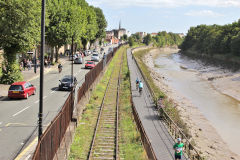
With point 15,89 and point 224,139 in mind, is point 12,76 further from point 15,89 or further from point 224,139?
point 224,139

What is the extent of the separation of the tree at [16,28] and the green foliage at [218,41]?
2793 inches

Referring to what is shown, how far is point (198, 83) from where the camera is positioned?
5725cm

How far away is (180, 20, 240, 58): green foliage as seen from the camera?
91006mm

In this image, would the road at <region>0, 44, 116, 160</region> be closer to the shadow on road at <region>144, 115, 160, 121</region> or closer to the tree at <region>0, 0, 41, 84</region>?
the tree at <region>0, 0, 41, 84</region>

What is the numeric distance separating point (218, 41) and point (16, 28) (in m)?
95.0

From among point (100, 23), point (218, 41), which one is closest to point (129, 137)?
point (100, 23)

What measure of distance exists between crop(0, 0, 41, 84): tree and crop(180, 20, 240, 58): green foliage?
70941 mm

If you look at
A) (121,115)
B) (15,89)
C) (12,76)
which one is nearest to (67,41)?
(12,76)

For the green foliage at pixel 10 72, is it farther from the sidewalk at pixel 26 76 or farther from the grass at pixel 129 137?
the grass at pixel 129 137

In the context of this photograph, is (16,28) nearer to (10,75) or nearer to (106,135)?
(10,75)

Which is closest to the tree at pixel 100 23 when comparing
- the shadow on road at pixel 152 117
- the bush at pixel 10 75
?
the bush at pixel 10 75

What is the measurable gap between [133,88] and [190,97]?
11.7 meters

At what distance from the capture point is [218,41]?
10988 centimetres

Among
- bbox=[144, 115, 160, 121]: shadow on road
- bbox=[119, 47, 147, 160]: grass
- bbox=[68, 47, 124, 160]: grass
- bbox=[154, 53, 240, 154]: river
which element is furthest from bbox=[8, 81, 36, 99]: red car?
bbox=[154, 53, 240, 154]: river
